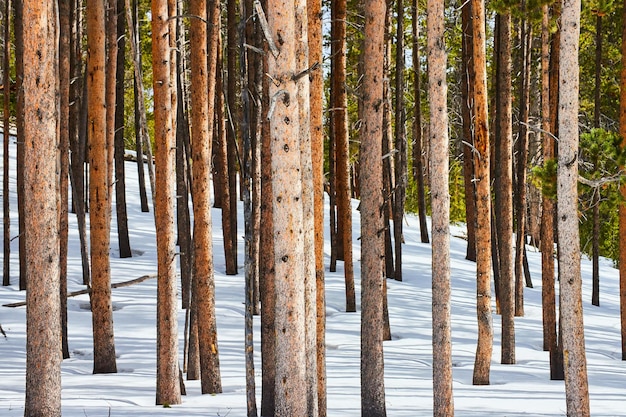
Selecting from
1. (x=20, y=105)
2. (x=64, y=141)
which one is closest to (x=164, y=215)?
(x=64, y=141)

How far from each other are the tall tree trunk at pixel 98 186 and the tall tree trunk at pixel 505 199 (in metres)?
6.90

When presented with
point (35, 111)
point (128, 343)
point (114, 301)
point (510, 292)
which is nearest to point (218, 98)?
point (114, 301)

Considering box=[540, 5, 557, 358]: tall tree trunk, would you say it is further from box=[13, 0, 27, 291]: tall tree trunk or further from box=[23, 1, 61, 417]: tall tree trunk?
box=[13, 0, 27, 291]: tall tree trunk

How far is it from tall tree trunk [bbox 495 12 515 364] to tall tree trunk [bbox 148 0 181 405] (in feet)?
21.5

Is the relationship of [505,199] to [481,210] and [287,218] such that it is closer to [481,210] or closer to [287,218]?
[481,210]

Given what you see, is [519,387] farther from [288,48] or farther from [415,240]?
[415,240]

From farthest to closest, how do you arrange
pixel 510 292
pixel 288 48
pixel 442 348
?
pixel 510 292, pixel 442 348, pixel 288 48

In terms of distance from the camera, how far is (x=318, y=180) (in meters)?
9.43

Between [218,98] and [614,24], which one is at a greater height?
[614,24]

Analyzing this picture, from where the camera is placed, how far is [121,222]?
2044cm

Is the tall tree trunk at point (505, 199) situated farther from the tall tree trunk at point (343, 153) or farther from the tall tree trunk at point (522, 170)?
the tall tree trunk at point (343, 153)

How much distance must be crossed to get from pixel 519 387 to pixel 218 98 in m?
11.8

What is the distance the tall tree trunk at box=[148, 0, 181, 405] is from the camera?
9.77m

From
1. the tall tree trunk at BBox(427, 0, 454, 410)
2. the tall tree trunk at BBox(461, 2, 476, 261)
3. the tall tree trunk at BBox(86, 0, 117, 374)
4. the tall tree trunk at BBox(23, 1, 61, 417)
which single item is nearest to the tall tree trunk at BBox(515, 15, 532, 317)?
the tall tree trunk at BBox(461, 2, 476, 261)
